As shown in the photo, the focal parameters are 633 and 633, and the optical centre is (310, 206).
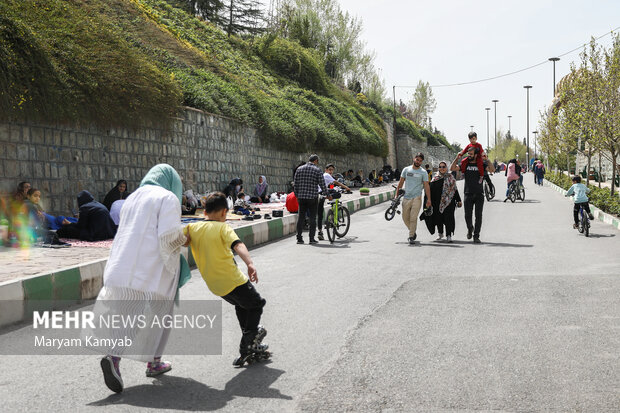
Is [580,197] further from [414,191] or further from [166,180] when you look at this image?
[166,180]

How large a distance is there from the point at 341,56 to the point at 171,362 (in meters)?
48.6

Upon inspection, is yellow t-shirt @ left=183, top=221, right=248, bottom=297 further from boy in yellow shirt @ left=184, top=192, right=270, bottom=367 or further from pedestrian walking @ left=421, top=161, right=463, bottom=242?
pedestrian walking @ left=421, top=161, right=463, bottom=242

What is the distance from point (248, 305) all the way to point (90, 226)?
7.60 meters

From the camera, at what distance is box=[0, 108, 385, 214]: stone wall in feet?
40.3

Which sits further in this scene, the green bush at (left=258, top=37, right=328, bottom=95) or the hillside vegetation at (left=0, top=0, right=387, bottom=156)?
the green bush at (left=258, top=37, right=328, bottom=95)

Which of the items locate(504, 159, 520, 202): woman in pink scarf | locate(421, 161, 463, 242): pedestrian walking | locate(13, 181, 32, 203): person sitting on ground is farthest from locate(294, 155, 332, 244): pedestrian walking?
locate(504, 159, 520, 202): woman in pink scarf

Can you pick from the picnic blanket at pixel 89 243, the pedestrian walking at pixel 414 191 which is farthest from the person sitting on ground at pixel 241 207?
the picnic blanket at pixel 89 243

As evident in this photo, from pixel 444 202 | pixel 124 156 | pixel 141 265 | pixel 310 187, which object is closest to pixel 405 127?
pixel 124 156

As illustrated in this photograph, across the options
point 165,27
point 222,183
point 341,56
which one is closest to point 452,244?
point 222,183

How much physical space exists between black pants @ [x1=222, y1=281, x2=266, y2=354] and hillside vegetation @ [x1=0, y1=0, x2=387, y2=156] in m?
9.03

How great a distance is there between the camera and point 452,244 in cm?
1209

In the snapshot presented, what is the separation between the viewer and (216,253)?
4.45 metres

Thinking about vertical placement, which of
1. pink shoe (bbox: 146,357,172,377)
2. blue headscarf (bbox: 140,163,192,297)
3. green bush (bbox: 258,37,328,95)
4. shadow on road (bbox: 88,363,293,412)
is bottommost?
shadow on road (bbox: 88,363,293,412)

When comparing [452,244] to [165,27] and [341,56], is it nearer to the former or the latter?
[165,27]
